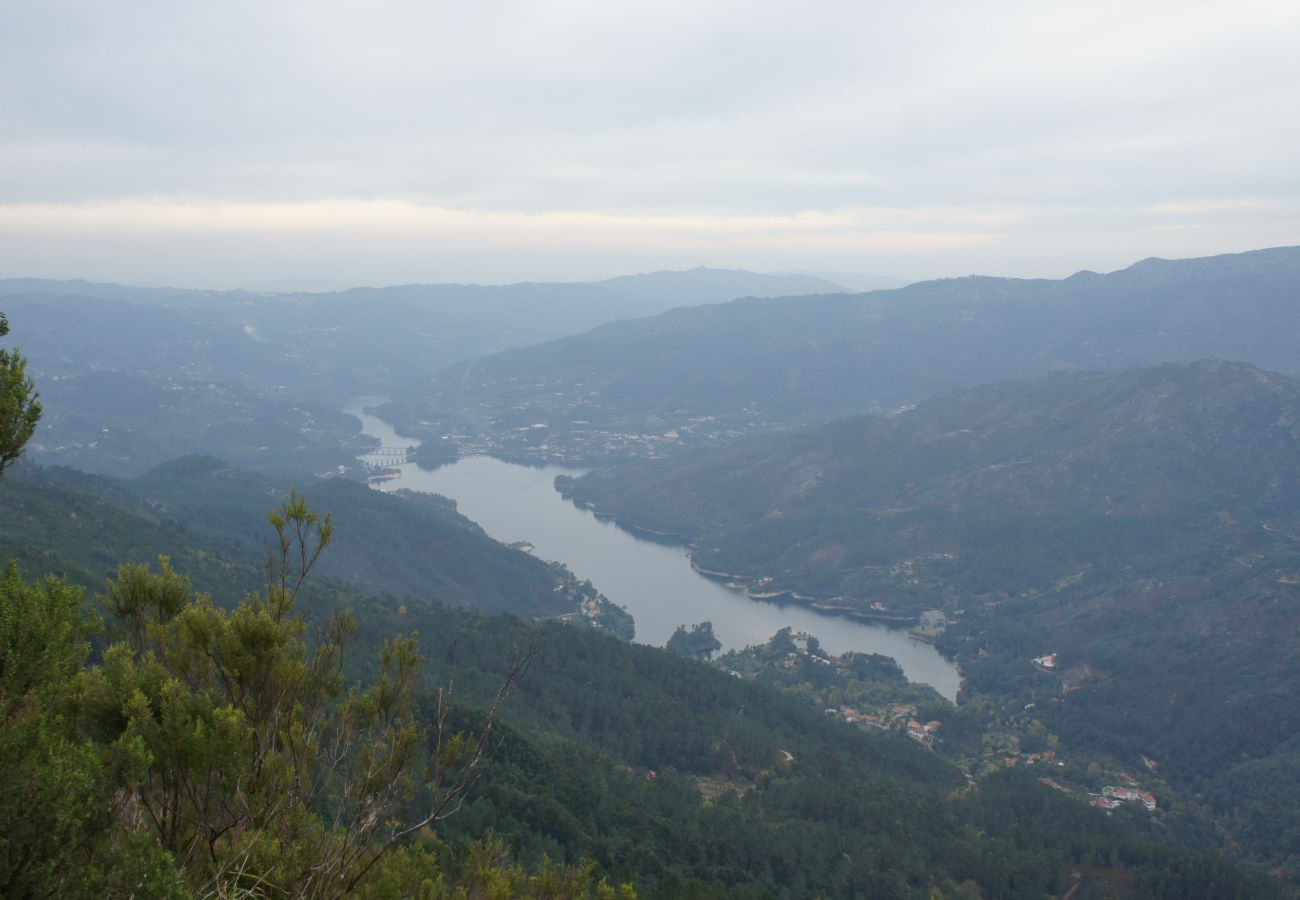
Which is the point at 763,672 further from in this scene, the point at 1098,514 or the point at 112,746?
the point at 112,746

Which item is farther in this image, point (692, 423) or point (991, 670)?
point (692, 423)

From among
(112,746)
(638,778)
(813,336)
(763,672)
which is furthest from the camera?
(813,336)

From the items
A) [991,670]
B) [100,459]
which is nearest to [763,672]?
[991,670]

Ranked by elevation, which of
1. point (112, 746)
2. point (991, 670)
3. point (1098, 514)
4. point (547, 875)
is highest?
point (112, 746)

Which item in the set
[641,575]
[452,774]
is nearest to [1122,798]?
[452,774]

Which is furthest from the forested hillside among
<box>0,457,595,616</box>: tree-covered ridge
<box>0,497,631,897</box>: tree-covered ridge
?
<box>0,457,595,616</box>: tree-covered ridge

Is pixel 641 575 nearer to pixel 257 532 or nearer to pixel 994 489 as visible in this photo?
pixel 257 532
